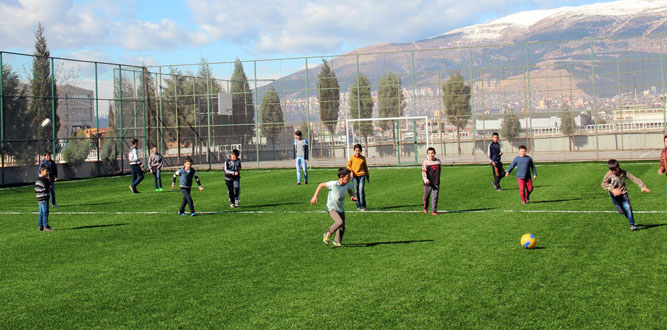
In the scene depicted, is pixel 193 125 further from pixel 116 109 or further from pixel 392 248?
pixel 392 248

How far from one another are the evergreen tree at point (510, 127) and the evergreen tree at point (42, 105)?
27925 millimetres

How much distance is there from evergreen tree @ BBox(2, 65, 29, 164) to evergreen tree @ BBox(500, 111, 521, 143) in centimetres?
2908

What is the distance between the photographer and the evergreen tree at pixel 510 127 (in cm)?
4312

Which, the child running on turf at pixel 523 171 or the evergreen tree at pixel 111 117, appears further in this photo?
the evergreen tree at pixel 111 117

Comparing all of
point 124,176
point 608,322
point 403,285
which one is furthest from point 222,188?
point 608,322

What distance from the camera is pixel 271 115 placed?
156ft

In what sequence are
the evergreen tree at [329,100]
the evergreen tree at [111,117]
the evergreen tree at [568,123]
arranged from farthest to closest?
1. the evergreen tree at [329,100]
2. the evergreen tree at [568,123]
3. the evergreen tree at [111,117]

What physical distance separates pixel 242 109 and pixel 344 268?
38.9 metres

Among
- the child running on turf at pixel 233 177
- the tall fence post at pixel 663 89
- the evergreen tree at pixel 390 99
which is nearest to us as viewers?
the child running on turf at pixel 233 177

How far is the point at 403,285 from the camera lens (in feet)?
28.7

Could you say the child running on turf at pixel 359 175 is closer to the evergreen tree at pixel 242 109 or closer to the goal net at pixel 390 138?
the goal net at pixel 390 138

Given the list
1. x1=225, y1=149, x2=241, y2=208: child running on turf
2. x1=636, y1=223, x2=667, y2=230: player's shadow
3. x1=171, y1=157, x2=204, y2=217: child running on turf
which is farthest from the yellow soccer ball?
x1=225, y1=149, x2=241, y2=208: child running on turf

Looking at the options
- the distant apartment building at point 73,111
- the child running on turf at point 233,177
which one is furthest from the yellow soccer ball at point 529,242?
the distant apartment building at point 73,111

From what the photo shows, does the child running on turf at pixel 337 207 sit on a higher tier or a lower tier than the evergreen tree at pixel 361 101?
lower
